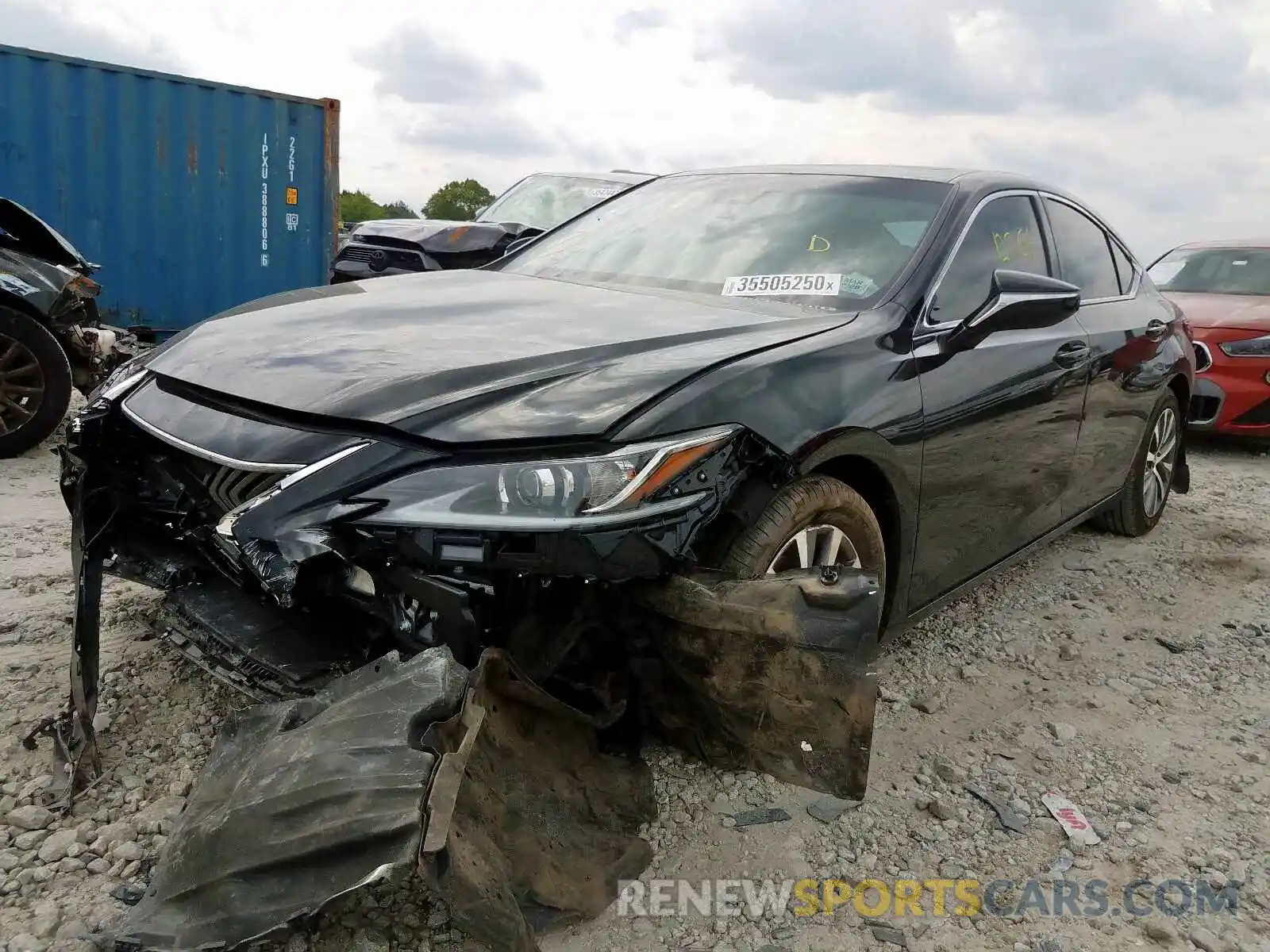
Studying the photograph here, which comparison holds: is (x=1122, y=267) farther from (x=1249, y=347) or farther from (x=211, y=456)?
(x=211, y=456)

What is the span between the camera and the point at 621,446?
1.91 meters

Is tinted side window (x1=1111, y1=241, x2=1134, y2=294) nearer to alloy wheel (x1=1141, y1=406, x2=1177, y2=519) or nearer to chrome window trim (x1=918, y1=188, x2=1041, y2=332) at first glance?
alloy wheel (x1=1141, y1=406, x2=1177, y2=519)

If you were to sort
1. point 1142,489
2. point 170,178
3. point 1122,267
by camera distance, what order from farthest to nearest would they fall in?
point 170,178 < point 1142,489 < point 1122,267

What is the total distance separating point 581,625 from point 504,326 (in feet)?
2.81

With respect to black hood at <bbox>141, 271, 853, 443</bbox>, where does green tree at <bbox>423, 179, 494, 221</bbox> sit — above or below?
above

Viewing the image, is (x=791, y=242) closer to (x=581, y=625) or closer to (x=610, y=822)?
(x=581, y=625)

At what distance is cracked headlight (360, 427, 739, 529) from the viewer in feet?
5.88

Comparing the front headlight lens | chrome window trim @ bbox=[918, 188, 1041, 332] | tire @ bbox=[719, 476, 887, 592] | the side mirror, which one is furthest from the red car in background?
tire @ bbox=[719, 476, 887, 592]

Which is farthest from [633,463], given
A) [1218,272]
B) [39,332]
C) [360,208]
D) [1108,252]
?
[360,208]

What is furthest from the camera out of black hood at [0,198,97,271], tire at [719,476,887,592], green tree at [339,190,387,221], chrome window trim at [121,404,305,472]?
green tree at [339,190,387,221]

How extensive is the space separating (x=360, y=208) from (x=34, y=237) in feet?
208

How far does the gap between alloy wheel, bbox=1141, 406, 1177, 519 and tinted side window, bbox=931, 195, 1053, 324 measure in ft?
5.18

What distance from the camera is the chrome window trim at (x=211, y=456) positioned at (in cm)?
191

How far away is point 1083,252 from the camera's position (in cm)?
397
